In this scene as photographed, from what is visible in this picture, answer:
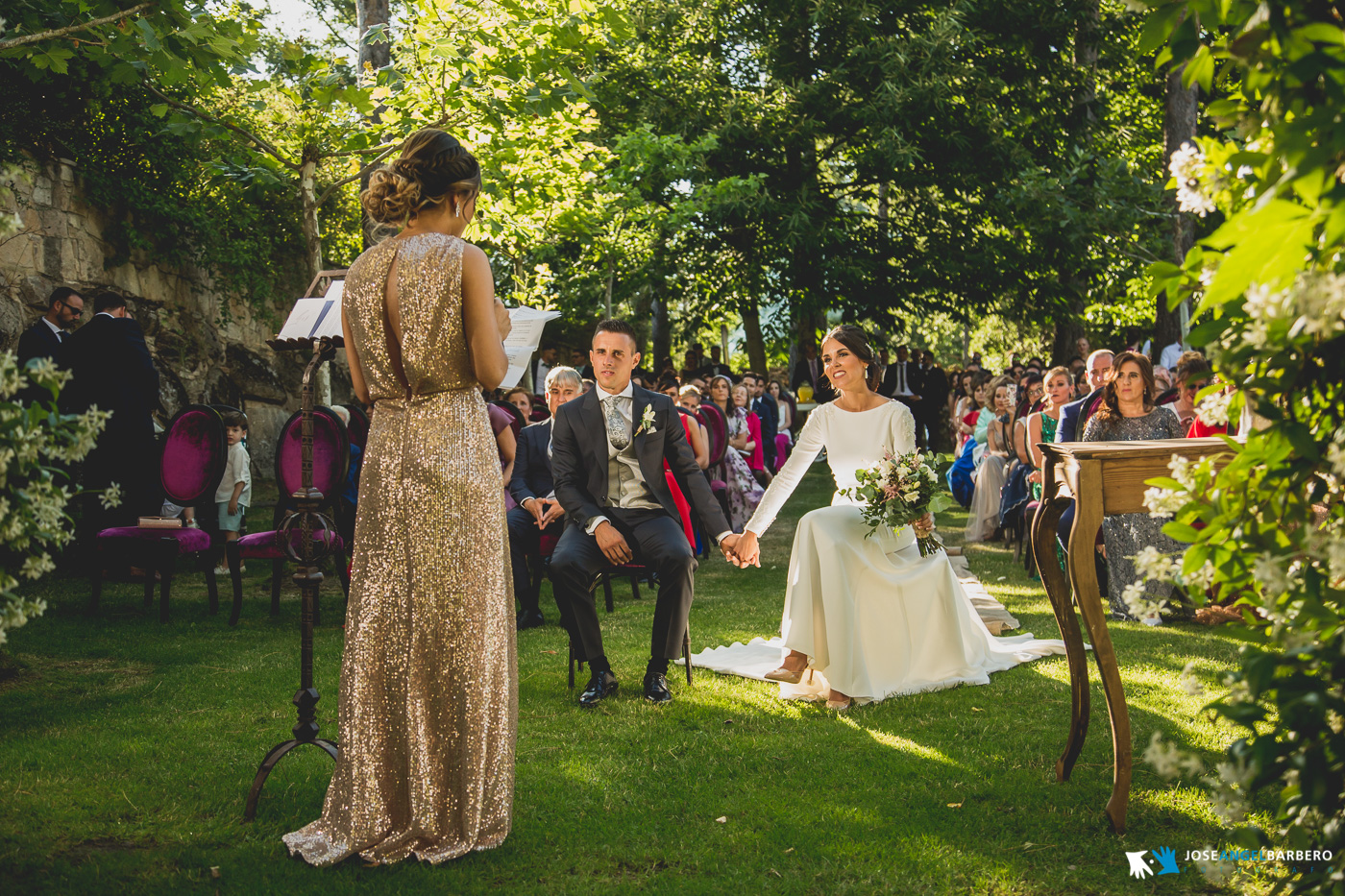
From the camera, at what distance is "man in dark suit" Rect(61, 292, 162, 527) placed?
352 inches

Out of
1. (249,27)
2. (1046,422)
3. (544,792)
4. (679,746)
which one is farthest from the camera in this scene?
(1046,422)

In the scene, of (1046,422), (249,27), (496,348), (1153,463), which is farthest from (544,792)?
(1046,422)

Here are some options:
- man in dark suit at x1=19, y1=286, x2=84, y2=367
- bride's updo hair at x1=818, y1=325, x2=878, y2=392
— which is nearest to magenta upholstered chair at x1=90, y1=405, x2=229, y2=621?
man in dark suit at x1=19, y1=286, x2=84, y2=367

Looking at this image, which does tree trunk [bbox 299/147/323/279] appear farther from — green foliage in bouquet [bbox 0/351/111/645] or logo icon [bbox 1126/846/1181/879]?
logo icon [bbox 1126/846/1181/879]

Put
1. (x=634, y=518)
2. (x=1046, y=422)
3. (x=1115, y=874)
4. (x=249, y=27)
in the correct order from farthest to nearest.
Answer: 1. (x=1046, y=422)
2. (x=249, y=27)
3. (x=634, y=518)
4. (x=1115, y=874)

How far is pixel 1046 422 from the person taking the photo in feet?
29.8

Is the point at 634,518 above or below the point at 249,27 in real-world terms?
below

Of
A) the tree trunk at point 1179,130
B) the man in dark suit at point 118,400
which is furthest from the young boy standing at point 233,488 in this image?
the tree trunk at point 1179,130

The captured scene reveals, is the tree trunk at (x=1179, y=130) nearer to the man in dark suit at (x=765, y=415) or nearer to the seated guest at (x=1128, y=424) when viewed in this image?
the man in dark suit at (x=765, y=415)

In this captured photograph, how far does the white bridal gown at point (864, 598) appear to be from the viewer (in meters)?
5.40

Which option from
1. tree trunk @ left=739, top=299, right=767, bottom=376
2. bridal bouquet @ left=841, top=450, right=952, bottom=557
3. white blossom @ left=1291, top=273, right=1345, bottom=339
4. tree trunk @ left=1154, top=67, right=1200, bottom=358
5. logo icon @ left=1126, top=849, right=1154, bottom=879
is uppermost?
tree trunk @ left=1154, top=67, right=1200, bottom=358

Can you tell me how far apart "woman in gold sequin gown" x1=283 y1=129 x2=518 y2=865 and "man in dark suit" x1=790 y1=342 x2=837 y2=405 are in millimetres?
17394

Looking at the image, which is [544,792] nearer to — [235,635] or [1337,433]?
[1337,433]

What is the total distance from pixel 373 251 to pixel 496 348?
20.6 inches
